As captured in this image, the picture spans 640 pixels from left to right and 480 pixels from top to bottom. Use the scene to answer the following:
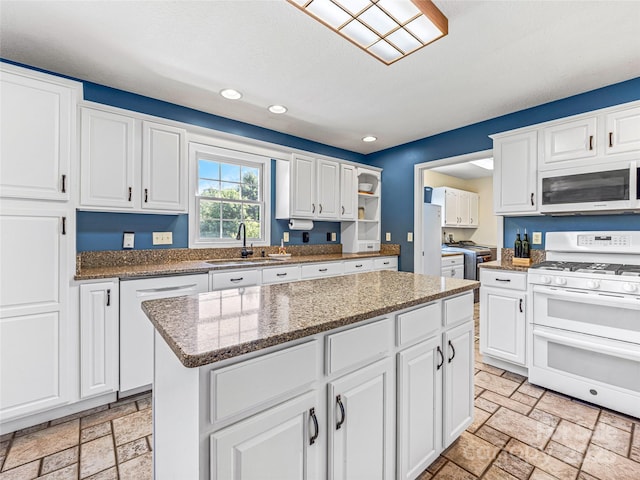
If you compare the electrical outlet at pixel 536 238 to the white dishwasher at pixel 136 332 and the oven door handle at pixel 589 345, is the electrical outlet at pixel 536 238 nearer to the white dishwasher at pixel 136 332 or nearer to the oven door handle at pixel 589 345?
the oven door handle at pixel 589 345

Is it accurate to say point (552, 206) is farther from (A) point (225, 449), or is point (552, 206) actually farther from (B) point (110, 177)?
(B) point (110, 177)

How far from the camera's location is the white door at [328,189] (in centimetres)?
392

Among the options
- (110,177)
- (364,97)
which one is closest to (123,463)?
(110,177)

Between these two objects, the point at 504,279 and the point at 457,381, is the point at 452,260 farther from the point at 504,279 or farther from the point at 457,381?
the point at 457,381

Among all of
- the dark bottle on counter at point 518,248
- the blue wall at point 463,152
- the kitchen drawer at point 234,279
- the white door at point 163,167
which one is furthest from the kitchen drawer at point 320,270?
the dark bottle on counter at point 518,248

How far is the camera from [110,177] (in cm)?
244

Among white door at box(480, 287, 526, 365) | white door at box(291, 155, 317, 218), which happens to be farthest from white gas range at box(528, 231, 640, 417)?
white door at box(291, 155, 317, 218)

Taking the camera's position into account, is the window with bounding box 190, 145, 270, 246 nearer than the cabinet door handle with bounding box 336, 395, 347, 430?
No

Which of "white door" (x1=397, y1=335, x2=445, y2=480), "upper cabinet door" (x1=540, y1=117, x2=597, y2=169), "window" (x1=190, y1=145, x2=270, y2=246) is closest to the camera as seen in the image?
"white door" (x1=397, y1=335, x2=445, y2=480)

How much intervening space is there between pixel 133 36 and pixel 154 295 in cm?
180

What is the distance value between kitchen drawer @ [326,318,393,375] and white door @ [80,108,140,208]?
2288mm

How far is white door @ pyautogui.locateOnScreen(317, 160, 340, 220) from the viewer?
3924 millimetres

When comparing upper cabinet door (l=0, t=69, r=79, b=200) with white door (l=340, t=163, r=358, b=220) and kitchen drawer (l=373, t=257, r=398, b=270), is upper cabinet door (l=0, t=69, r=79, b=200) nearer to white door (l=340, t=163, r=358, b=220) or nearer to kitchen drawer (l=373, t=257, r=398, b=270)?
white door (l=340, t=163, r=358, b=220)

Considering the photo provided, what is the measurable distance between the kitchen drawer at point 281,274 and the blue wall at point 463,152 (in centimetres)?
189
